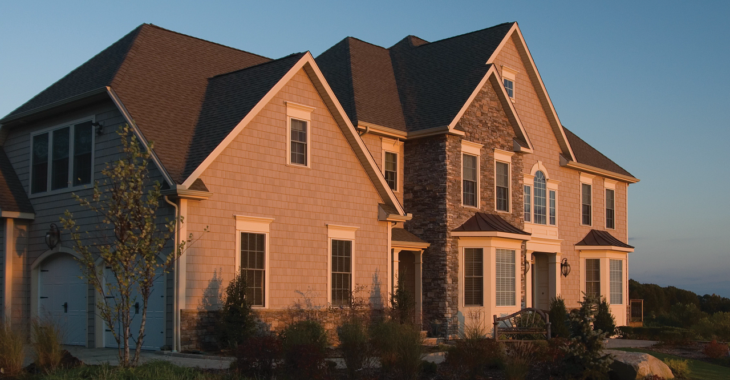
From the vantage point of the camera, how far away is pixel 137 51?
2112 cm

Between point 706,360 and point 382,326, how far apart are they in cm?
1013

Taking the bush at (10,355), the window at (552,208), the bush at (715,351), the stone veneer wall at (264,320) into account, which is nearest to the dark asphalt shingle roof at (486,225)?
the stone veneer wall at (264,320)

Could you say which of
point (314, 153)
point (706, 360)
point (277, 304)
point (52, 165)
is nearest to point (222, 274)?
point (277, 304)

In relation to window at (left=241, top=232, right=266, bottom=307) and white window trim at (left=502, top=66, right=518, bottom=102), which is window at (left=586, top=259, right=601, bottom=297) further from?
window at (left=241, top=232, right=266, bottom=307)

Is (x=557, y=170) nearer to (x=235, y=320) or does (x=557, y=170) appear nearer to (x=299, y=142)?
(x=299, y=142)

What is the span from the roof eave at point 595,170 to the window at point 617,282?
3.82 metres

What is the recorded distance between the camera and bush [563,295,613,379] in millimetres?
14250

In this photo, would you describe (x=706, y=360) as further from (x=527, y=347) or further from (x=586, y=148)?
(x=586, y=148)

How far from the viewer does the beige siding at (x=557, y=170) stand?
29.8m

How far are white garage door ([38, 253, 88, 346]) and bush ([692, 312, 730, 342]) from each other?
2011cm

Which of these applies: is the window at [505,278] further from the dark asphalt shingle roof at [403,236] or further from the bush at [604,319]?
the bush at [604,319]

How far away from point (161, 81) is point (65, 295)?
6.10 meters

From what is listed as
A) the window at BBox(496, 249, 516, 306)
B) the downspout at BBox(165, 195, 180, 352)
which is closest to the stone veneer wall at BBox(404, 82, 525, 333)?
the window at BBox(496, 249, 516, 306)

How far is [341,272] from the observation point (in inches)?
868
